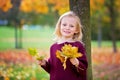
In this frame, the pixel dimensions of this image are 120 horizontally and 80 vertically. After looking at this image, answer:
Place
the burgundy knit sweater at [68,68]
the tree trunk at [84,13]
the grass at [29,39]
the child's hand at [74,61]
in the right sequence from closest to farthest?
the child's hand at [74,61], the burgundy knit sweater at [68,68], the tree trunk at [84,13], the grass at [29,39]

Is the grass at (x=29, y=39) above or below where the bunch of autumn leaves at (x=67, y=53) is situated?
below

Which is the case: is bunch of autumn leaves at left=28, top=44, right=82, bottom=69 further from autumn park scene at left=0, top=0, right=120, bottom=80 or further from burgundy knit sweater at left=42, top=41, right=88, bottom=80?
autumn park scene at left=0, top=0, right=120, bottom=80

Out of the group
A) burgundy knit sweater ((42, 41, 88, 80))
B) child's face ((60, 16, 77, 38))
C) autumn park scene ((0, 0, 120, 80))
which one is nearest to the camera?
burgundy knit sweater ((42, 41, 88, 80))

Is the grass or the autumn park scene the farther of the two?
the grass

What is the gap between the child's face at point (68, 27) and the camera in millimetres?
5281

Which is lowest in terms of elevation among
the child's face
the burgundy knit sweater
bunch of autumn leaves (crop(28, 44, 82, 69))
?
the burgundy knit sweater

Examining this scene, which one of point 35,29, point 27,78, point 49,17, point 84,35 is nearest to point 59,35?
point 84,35

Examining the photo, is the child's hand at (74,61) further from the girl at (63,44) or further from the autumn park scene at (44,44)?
the autumn park scene at (44,44)

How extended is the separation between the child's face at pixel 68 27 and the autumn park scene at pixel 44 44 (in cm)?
43

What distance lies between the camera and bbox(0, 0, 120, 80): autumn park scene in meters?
7.38

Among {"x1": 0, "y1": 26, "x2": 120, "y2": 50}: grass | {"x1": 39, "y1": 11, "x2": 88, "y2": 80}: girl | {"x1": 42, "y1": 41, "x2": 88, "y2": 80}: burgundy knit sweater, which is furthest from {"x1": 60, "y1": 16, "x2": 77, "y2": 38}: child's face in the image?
{"x1": 0, "y1": 26, "x2": 120, "y2": 50}: grass

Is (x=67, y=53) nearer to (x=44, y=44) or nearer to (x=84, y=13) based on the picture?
(x=84, y=13)

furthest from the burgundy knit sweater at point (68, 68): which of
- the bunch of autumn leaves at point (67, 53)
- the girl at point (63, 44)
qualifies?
the bunch of autumn leaves at point (67, 53)

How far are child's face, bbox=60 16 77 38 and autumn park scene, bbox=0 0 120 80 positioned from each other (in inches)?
17.0
